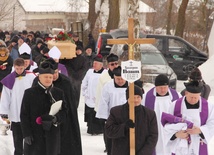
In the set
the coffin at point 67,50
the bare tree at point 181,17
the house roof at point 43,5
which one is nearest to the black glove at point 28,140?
the coffin at point 67,50

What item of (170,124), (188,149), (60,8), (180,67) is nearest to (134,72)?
(170,124)

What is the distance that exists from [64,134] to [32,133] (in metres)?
0.63

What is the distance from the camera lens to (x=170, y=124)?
19.9 feet

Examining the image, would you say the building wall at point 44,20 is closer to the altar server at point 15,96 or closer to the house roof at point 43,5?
the house roof at point 43,5

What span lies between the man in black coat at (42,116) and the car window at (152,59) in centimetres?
1023

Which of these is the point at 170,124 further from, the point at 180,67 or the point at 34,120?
the point at 180,67

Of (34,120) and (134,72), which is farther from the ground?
(134,72)

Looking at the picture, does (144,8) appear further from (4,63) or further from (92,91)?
(92,91)

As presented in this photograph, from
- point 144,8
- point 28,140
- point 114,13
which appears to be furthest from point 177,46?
point 144,8

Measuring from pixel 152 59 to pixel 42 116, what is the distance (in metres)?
10.7

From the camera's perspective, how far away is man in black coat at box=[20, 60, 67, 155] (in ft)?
21.2

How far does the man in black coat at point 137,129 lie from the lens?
5828 millimetres

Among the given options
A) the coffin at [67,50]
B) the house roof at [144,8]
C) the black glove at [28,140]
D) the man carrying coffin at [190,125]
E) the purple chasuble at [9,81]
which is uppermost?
the house roof at [144,8]

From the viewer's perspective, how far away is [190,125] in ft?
19.7
